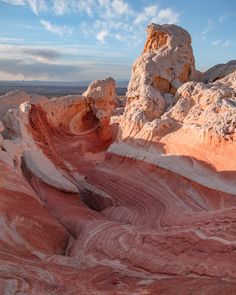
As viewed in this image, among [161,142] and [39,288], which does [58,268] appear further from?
[161,142]

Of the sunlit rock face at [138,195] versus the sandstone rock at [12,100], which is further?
the sandstone rock at [12,100]

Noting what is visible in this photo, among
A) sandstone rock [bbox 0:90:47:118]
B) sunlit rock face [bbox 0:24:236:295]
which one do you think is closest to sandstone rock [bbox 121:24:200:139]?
sunlit rock face [bbox 0:24:236:295]

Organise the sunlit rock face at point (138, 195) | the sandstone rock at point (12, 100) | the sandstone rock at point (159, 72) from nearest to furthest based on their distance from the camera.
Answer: the sunlit rock face at point (138, 195), the sandstone rock at point (159, 72), the sandstone rock at point (12, 100)

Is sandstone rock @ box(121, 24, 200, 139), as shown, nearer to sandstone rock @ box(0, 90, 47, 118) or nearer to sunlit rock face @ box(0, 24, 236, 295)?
sunlit rock face @ box(0, 24, 236, 295)

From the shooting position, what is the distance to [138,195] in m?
11.4

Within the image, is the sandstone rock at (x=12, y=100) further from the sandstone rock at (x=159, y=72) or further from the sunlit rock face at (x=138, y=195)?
the sandstone rock at (x=159, y=72)

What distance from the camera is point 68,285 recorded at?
20.4 ft

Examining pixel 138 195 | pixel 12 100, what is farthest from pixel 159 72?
pixel 12 100

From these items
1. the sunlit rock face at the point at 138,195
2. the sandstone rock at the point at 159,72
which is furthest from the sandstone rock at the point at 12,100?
the sandstone rock at the point at 159,72

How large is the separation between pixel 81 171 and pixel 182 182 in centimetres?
540

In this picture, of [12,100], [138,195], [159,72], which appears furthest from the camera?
[12,100]

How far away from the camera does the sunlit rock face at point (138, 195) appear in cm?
668

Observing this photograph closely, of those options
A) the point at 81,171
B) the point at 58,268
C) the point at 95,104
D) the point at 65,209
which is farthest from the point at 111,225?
the point at 95,104

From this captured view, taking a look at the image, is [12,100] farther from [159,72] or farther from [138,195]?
[138,195]
